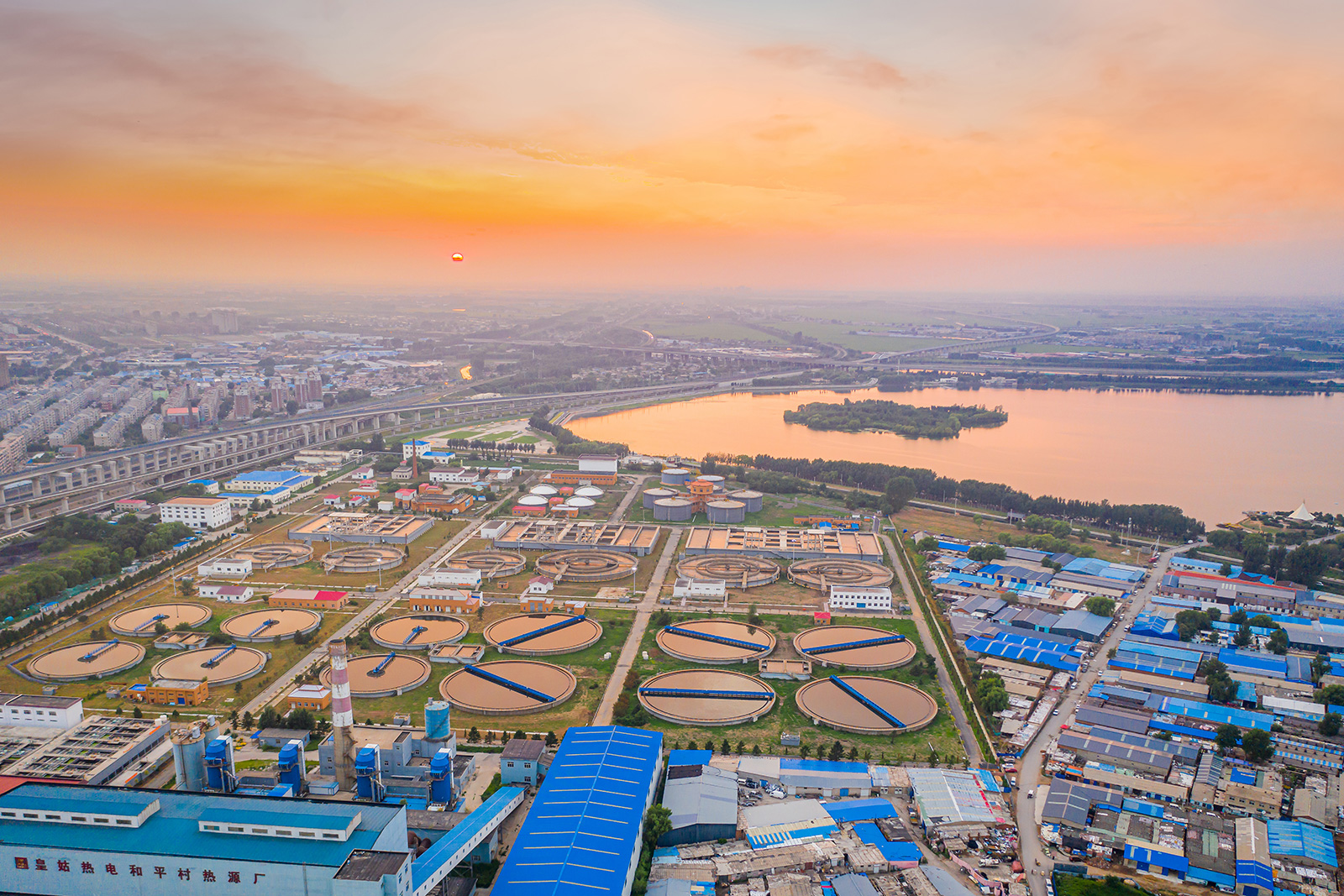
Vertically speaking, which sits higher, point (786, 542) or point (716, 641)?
point (786, 542)

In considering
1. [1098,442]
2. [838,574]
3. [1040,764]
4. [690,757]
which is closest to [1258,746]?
[1040,764]

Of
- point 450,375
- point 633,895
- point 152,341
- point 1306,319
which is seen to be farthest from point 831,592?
point 1306,319

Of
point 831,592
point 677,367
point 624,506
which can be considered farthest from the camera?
point 677,367

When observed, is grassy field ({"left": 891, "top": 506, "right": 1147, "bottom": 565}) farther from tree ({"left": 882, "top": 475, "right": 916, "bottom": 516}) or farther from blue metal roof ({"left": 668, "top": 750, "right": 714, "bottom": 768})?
blue metal roof ({"left": 668, "top": 750, "right": 714, "bottom": 768})

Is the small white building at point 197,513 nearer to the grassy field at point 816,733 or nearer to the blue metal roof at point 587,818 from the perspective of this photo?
the grassy field at point 816,733

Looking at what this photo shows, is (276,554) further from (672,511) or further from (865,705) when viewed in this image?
(865,705)

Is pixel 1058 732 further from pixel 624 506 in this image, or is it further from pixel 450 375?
pixel 450 375
